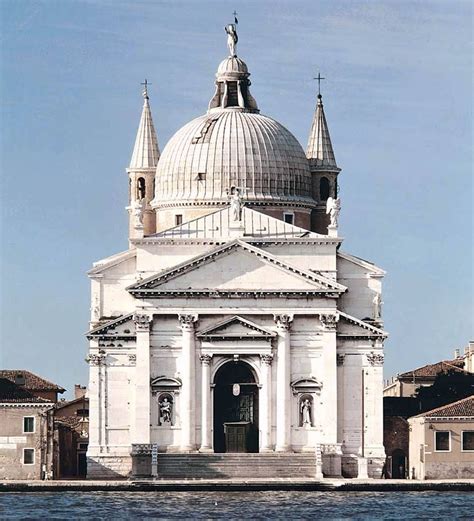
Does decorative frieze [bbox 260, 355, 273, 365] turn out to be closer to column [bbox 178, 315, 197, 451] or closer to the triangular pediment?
the triangular pediment

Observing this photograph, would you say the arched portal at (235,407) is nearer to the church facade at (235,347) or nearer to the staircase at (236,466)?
the church facade at (235,347)

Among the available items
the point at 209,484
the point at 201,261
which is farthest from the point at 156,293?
the point at 209,484

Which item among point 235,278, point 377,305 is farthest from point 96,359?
point 377,305

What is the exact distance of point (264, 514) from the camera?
8081 centimetres

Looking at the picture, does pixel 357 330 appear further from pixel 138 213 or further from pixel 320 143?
pixel 320 143

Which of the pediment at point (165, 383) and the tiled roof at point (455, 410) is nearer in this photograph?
the tiled roof at point (455, 410)

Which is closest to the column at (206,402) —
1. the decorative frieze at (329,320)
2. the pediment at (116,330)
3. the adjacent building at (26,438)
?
the pediment at (116,330)

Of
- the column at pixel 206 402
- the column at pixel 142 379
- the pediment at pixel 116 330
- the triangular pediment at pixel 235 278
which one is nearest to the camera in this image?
the triangular pediment at pixel 235 278

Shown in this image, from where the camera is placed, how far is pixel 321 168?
110 metres

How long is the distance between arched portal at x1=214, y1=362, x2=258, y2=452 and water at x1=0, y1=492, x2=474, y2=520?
24.6 feet

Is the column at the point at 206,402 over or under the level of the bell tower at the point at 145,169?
under

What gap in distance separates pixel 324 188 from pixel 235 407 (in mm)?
12821

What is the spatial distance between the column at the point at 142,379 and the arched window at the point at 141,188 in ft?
39.4

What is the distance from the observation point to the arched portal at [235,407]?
98562 millimetres
